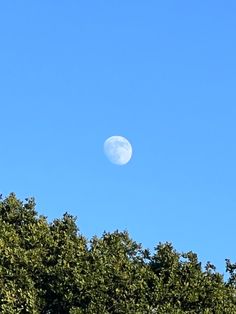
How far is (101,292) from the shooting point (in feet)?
141

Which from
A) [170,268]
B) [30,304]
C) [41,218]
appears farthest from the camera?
[41,218]

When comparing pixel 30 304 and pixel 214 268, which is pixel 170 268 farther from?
pixel 30 304

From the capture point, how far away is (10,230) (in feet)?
154

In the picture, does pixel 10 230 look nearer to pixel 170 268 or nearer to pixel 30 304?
pixel 30 304

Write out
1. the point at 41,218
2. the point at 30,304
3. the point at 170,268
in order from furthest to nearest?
1. the point at 41,218
2. the point at 170,268
3. the point at 30,304

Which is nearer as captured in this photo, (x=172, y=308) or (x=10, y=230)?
(x=172, y=308)

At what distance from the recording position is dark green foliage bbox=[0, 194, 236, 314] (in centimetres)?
4259

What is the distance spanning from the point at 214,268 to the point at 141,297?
5.75 metres

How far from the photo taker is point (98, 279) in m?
43.1

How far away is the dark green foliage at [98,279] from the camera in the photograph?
42594 millimetres

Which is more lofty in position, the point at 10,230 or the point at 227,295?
the point at 10,230

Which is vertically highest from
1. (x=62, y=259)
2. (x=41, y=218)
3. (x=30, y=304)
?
(x=41, y=218)

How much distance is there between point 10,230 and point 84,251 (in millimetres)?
5114

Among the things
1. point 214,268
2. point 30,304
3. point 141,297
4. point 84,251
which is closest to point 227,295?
point 214,268
